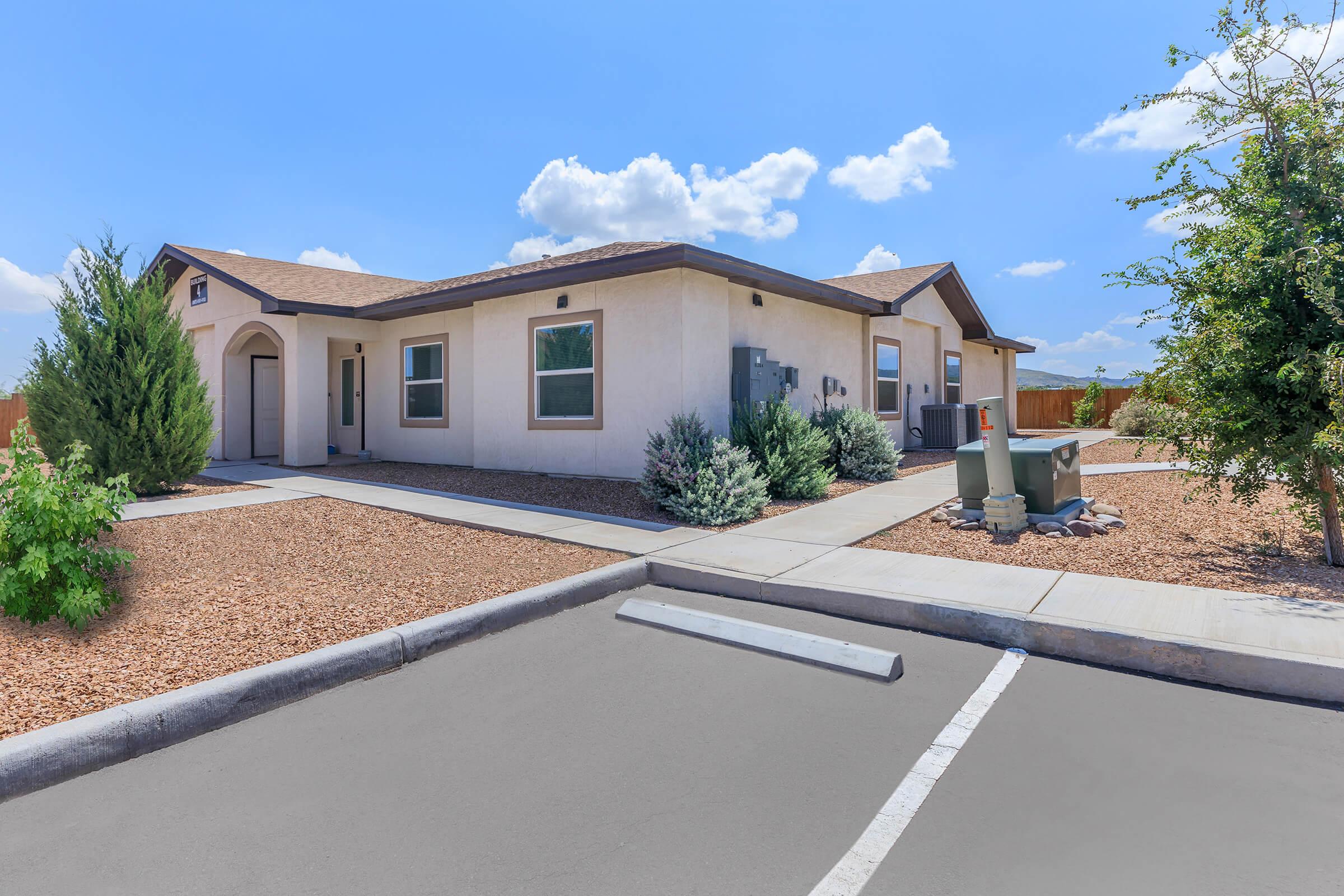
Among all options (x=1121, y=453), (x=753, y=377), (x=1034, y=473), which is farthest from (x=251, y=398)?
(x=1121, y=453)

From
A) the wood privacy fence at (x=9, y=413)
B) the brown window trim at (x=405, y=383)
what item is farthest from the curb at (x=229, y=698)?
the wood privacy fence at (x=9, y=413)

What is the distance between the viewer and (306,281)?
53.7 feet

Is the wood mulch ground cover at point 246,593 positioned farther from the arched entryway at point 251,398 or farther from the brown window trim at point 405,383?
the arched entryway at point 251,398

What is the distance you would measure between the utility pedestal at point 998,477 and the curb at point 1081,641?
2.67 metres

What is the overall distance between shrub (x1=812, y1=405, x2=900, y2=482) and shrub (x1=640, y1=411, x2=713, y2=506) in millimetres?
3314

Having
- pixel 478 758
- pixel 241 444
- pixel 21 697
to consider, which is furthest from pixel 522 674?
pixel 241 444

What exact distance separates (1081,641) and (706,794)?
9.12 ft

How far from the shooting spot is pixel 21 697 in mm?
3674

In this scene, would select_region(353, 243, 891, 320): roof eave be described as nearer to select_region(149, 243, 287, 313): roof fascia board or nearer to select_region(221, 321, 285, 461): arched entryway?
select_region(149, 243, 287, 313): roof fascia board

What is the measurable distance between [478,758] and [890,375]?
598 inches

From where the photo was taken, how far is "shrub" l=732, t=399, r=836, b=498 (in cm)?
1004

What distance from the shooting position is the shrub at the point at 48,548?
440 cm

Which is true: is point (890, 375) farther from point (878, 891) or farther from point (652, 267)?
point (878, 891)

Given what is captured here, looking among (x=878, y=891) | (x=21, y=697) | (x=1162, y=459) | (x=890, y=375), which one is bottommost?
(x=878, y=891)
